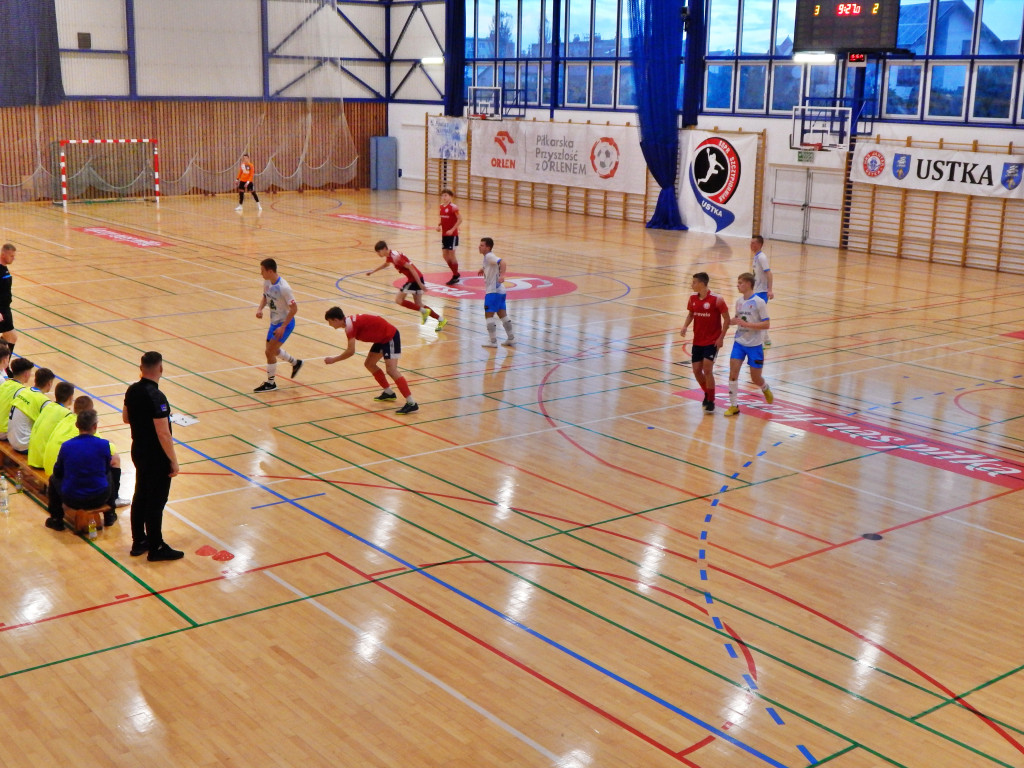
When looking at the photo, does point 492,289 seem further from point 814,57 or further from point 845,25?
point 814,57

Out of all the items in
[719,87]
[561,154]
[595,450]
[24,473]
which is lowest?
[595,450]

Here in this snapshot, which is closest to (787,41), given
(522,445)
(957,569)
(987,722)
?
(522,445)

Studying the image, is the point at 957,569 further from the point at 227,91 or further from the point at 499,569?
the point at 227,91

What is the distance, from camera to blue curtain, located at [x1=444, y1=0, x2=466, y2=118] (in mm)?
42062

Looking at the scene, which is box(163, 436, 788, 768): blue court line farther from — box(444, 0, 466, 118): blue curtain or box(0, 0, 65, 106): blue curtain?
box(444, 0, 466, 118): blue curtain

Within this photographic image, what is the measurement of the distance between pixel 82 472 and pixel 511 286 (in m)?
15.1

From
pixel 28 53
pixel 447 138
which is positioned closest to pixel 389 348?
pixel 28 53

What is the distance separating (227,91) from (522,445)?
111 ft

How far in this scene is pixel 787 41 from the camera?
32.4 meters

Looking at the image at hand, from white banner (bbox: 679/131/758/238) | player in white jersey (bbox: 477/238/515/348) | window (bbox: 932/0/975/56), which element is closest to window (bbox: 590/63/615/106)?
white banner (bbox: 679/131/758/238)

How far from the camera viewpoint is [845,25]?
27.8m

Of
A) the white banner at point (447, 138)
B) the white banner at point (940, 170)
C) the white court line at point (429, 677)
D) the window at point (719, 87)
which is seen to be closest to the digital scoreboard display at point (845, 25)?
the white banner at point (940, 170)

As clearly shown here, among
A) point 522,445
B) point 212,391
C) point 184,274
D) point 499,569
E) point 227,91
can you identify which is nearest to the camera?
point 499,569

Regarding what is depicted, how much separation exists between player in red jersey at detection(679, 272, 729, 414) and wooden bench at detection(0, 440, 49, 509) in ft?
25.6
